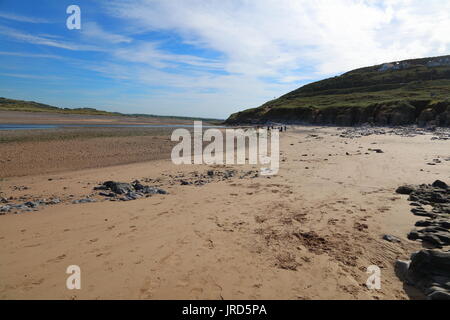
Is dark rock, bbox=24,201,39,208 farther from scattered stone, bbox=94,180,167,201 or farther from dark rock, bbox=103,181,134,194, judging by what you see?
dark rock, bbox=103,181,134,194

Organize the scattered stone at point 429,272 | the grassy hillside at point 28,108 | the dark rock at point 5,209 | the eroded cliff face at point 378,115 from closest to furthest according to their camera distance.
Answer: the scattered stone at point 429,272 → the dark rock at point 5,209 → the eroded cliff face at point 378,115 → the grassy hillside at point 28,108

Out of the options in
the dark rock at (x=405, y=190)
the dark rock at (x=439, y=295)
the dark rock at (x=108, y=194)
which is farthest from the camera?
the dark rock at (x=108, y=194)

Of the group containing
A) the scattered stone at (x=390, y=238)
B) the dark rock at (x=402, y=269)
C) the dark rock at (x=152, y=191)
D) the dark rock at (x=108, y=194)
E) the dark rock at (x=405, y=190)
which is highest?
the dark rock at (x=405, y=190)

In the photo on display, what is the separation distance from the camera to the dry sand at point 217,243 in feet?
14.4

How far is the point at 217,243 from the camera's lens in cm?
596

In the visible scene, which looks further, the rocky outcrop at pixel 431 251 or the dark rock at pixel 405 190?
the dark rock at pixel 405 190

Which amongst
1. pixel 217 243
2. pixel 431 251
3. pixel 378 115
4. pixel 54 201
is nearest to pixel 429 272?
pixel 431 251

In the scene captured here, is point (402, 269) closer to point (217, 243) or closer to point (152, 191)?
point (217, 243)

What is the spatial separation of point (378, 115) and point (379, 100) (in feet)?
52.7

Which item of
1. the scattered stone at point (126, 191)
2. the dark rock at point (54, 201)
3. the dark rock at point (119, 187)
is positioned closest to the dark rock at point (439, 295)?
the scattered stone at point (126, 191)

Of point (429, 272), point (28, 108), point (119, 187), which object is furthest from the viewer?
point (28, 108)

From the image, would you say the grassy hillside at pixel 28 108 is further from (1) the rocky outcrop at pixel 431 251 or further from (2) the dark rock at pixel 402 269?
(2) the dark rock at pixel 402 269

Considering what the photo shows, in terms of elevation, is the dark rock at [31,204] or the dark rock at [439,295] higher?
the dark rock at [31,204]
